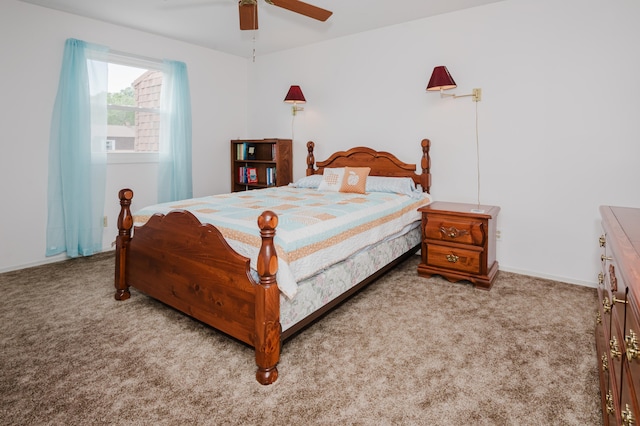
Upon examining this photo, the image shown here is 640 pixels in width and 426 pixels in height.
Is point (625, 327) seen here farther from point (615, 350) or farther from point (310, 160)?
point (310, 160)

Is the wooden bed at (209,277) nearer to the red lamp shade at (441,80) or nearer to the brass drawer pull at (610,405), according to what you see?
the brass drawer pull at (610,405)

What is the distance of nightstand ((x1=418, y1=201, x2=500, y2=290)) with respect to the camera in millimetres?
2928

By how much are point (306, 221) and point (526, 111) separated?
234 centimetres

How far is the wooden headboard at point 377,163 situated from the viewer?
12.1 feet

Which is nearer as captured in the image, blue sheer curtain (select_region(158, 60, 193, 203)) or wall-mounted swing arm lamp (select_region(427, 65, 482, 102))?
wall-mounted swing arm lamp (select_region(427, 65, 482, 102))

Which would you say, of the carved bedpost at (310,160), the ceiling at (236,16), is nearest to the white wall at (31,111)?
the ceiling at (236,16)

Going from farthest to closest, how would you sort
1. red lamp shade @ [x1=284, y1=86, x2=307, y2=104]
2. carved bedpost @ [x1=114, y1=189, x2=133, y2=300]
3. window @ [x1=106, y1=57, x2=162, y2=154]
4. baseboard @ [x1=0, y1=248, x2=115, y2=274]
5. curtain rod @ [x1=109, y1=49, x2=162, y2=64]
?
1. red lamp shade @ [x1=284, y1=86, x2=307, y2=104]
2. window @ [x1=106, y1=57, x2=162, y2=154]
3. curtain rod @ [x1=109, y1=49, x2=162, y2=64]
4. baseboard @ [x1=0, y1=248, x2=115, y2=274]
5. carved bedpost @ [x1=114, y1=189, x2=133, y2=300]

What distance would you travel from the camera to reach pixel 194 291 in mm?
2150

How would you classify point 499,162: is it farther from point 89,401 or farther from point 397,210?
point 89,401

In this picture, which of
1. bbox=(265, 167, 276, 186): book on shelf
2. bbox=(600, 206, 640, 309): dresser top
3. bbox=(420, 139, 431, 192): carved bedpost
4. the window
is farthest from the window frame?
bbox=(600, 206, 640, 309): dresser top

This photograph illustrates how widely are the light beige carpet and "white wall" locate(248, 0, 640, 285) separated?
76 centimetres

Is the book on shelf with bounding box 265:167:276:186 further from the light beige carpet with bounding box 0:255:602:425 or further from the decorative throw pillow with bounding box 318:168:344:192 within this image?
the light beige carpet with bounding box 0:255:602:425

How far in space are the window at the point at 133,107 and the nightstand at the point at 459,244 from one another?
3.39 metres

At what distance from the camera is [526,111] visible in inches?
125
